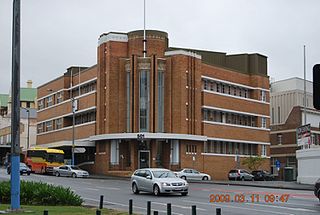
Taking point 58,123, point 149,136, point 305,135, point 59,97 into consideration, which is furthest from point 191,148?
point 59,97

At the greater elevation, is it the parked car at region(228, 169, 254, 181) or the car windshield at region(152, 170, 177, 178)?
the car windshield at region(152, 170, 177, 178)

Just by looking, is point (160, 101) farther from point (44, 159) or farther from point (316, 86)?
point (316, 86)

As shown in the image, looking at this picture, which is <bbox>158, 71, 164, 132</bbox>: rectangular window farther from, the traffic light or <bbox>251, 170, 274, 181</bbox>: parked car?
the traffic light

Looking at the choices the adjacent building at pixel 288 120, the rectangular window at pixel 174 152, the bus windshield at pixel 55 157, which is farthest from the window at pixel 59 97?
the adjacent building at pixel 288 120

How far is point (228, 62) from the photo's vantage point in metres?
79.4

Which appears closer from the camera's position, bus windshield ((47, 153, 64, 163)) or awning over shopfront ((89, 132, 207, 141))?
awning over shopfront ((89, 132, 207, 141))

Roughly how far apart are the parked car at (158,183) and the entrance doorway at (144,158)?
31.4 metres

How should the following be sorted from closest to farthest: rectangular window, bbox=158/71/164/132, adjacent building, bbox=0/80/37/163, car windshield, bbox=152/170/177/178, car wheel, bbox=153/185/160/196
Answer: car wheel, bbox=153/185/160/196
car windshield, bbox=152/170/177/178
rectangular window, bbox=158/71/164/132
adjacent building, bbox=0/80/37/163

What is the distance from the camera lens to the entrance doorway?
63.8 meters

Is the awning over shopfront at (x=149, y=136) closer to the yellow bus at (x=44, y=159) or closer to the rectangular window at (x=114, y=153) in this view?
the rectangular window at (x=114, y=153)

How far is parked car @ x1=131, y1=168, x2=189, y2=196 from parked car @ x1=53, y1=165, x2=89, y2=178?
26.2 metres

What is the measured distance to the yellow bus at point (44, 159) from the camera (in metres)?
64.8

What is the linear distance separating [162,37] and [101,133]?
13015mm

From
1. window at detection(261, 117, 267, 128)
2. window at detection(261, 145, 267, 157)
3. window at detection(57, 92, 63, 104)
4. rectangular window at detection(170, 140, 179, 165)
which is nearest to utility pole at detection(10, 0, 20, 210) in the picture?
rectangular window at detection(170, 140, 179, 165)
